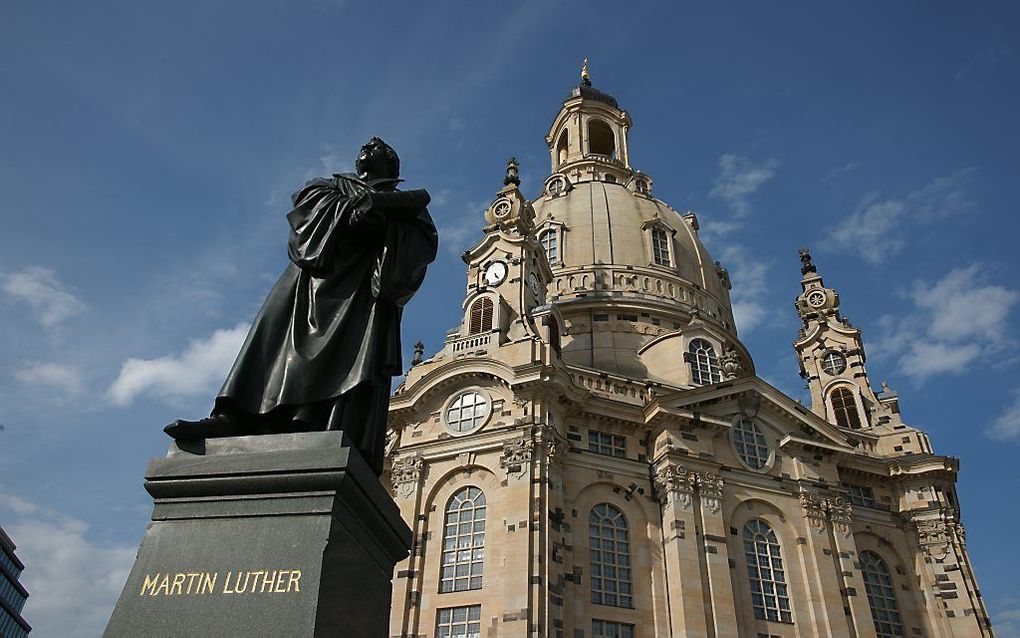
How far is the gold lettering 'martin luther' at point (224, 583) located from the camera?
493 cm

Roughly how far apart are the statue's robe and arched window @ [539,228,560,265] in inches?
1502

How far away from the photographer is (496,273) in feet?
118

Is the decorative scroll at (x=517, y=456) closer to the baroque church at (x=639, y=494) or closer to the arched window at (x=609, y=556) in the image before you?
the baroque church at (x=639, y=494)

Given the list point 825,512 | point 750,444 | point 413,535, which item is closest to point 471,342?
point 413,535

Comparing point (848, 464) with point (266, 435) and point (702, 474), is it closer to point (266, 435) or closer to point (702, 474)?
point (702, 474)

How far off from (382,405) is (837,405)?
38661 millimetres

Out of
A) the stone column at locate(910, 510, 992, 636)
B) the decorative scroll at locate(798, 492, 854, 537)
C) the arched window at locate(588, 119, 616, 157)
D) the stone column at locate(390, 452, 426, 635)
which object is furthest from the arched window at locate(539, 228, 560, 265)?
the stone column at locate(910, 510, 992, 636)

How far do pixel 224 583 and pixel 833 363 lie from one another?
139 feet

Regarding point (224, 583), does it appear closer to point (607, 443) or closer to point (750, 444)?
point (607, 443)

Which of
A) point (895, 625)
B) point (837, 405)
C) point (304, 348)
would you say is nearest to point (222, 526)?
point (304, 348)

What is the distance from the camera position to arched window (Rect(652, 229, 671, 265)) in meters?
45.6

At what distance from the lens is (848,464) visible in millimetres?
33656

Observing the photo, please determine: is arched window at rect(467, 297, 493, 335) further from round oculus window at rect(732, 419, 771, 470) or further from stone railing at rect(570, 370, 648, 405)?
round oculus window at rect(732, 419, 771, 470)

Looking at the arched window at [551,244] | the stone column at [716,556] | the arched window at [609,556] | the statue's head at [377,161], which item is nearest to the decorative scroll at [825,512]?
the stone column at [716,556]
